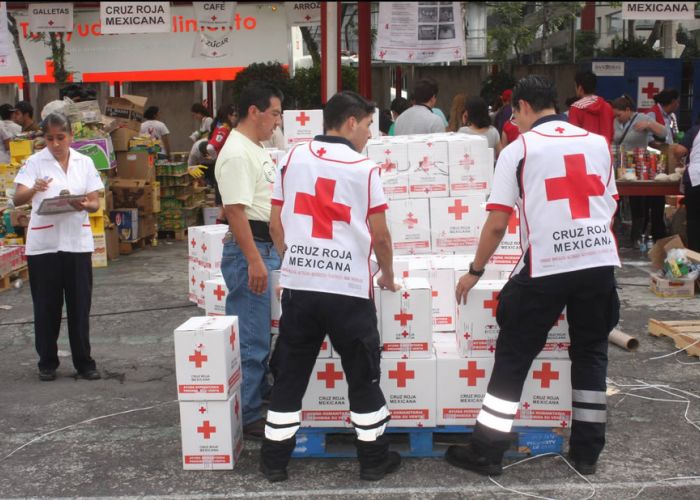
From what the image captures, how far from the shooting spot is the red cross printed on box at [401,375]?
15.5 ft

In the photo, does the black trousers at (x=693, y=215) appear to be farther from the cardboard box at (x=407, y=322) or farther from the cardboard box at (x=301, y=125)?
the cardboard box at (x=407, y=322)

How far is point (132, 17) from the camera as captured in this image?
1267 cm

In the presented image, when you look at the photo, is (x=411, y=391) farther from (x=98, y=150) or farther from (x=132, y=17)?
(x=132, y=17)

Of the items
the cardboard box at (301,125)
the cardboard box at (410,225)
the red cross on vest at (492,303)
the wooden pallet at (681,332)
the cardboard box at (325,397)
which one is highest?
the cardboard box at (301,125)

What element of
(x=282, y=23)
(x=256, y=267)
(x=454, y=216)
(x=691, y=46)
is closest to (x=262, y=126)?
(x=256, y=267)

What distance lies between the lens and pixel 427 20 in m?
10.5

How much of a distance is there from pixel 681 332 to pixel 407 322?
10.0ft

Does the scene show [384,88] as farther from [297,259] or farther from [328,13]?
[297,259]

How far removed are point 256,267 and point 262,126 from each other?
0.80 metres

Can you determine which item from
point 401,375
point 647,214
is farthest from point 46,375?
point 647,214

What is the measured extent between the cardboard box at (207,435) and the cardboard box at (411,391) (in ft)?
2.73

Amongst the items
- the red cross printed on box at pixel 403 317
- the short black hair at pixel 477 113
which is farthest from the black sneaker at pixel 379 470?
the short black hair at pixel 477 113

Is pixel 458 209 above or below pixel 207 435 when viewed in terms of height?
above

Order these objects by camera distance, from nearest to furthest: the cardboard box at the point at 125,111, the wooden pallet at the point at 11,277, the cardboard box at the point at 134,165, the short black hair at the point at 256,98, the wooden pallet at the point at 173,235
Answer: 1. the short black hair at the point at 256,98
2. the wooden pallet at the point at 11,277
3. the cardboard box at the point at 134,165
4. the cardboard box at the point at 125,111
5. the wooden pallet at the point at 173,235
